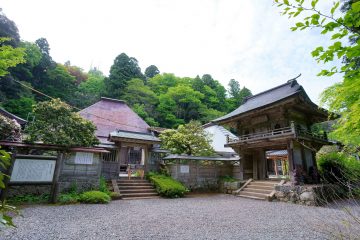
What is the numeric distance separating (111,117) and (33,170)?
38.4ft

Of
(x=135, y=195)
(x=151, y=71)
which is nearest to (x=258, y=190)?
(x=135, y=195)

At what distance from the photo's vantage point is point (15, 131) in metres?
10.1

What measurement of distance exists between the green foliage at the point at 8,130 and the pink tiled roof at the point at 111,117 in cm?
760

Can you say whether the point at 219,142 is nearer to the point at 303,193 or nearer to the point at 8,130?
the point at 303,193

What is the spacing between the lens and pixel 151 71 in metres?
43.8

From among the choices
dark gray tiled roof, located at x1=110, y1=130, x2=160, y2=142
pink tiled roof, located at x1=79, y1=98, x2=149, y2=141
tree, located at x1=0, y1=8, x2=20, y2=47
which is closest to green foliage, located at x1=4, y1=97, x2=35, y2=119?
tree, located at x1=0, y1=8, x2=20, y2=47

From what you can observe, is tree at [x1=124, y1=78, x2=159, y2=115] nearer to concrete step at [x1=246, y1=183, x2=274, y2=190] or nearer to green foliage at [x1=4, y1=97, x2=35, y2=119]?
green foliage at [x1=4, y1=97, x2=35, y2=119]

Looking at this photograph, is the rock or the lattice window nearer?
the rock

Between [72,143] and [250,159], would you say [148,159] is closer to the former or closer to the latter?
[72,143]

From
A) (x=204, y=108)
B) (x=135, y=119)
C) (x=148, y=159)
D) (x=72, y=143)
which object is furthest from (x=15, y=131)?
(x=204, y=108)

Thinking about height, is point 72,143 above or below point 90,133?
below

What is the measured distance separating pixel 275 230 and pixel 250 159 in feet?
34.1

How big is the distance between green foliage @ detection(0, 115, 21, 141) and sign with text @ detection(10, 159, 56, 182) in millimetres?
Result: 1880

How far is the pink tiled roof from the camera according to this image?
18891mm
